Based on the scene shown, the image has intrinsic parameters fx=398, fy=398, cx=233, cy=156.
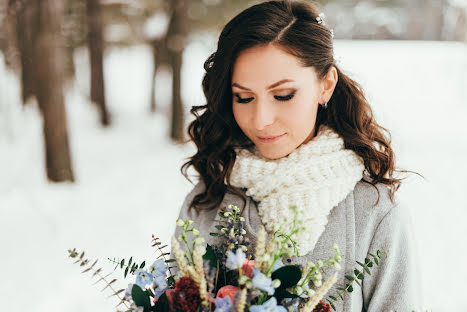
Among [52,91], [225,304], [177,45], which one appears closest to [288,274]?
[225,304]

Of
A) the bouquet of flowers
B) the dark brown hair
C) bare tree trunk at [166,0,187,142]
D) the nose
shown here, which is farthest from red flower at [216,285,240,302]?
bare tree trunk at [166,0,187,142]

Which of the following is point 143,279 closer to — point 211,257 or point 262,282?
point 211,257

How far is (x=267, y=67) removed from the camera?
131cm

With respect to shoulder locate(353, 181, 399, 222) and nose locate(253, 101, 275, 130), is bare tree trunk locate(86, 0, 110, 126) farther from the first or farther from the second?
shoulder locate(353, 181, 399, 222)

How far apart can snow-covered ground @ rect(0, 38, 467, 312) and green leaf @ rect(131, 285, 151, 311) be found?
1194mm

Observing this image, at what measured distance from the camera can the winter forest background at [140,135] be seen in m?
4.07

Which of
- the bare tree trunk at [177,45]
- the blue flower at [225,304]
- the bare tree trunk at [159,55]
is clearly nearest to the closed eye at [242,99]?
the blue flower at [225,304]

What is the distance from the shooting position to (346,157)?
1.46m

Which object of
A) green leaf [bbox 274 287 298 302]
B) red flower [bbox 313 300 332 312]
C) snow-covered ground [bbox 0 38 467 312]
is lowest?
snow-covered ground [bbox 0 38 467 312]

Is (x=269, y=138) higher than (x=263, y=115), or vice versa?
(x=263, y=115)

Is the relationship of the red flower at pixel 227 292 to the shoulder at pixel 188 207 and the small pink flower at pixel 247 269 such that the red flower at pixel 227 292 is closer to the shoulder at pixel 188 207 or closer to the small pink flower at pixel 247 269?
the small pink flower at pixel 247 269

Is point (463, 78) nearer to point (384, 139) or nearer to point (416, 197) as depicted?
point (416, 197)

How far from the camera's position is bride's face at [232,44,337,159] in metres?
1.31

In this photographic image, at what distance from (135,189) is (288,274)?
537cm
